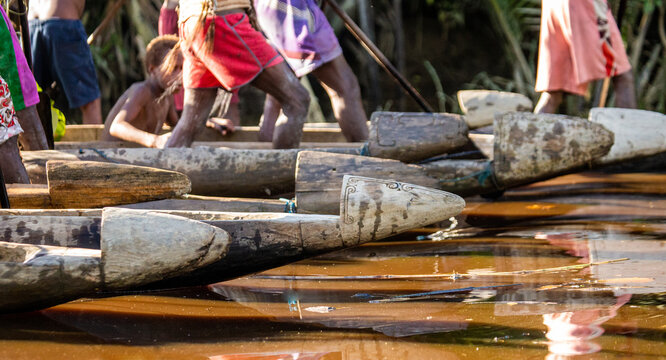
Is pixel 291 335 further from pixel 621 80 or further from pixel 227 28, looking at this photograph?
pixel 621 80

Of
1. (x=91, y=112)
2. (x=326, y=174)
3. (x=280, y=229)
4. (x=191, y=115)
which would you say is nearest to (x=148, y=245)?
(x=280, y=229)

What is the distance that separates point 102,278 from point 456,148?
2161mm

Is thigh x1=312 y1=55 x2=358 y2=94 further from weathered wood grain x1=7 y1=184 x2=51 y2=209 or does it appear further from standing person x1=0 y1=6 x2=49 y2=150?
weathered wood grain x1=7 y1=184 x2=51 y2=209

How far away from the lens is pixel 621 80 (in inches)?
194

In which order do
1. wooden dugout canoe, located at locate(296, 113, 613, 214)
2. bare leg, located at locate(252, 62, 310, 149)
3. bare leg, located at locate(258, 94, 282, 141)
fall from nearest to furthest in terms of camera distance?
wooden dugout canoe, located at locate(296, 113, 613, 214), bare leg, located at locate(252, 62, 310, 149), bare leg, located at locate(258, 94, 282, 141)

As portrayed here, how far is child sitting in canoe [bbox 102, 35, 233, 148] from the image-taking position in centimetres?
495

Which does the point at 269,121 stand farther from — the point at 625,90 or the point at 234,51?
the point at 625,90

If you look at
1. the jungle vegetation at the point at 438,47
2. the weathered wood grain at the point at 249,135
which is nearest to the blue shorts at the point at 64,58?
the weathered wood grain at the point at 249,135

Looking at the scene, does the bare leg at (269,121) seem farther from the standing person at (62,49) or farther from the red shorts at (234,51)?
the standing person at (62,49)

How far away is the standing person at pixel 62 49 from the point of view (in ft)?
18.0

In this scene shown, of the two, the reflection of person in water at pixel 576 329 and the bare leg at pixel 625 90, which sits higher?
the bare leg at pixel 625 90

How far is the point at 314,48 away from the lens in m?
4.58

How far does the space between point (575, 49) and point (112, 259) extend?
3272 mm


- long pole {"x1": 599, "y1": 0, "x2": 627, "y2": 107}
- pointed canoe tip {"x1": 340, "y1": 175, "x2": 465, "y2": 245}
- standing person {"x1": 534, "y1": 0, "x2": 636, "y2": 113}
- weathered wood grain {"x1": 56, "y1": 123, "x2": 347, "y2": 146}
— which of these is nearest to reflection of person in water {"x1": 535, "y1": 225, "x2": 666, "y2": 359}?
pointed canoe tip {"x1": 340, "y1": 175, "x2": 465, "y2": 245}
